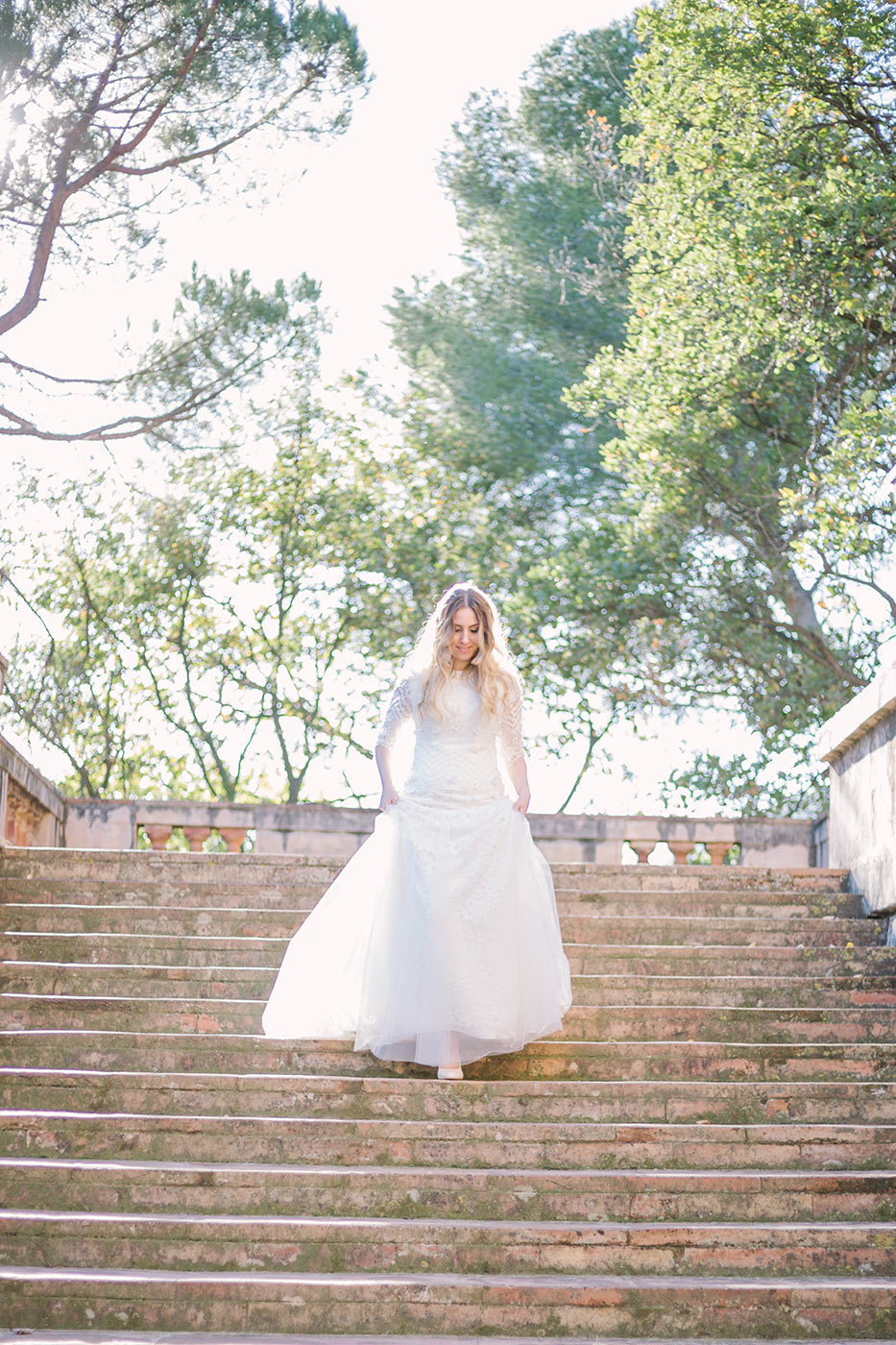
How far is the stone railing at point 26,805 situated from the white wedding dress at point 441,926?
12.3 ft

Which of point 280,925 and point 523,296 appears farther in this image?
point 523,296

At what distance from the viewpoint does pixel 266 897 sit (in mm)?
8078

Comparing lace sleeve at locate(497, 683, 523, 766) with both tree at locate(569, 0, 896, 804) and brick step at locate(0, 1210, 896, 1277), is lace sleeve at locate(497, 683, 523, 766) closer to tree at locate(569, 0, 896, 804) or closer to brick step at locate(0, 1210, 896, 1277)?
brick step at locate(0, 1210, 896, 1277)

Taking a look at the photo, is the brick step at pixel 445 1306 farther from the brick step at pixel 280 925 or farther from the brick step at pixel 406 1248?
the brick step at pixel 280 925

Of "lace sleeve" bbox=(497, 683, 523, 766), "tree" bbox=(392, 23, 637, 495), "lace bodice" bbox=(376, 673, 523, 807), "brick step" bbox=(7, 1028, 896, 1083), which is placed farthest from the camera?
"tree" bbox=(392, 23, 637, 495)

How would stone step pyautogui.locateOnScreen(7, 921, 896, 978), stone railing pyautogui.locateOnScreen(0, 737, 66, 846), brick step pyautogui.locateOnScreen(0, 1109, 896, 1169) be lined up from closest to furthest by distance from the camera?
brick step pyautogui.locateOnScreen(0, 1109, 896, 1169)
stone step pyautogui.locateOnScreen(7, 921, 896, 978)
stone railing pyautogui.locateOnScreen(0, 737, 66, 846)

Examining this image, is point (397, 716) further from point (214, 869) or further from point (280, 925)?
point (214, 869)

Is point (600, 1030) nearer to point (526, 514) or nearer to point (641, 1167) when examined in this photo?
point (641, 1167)

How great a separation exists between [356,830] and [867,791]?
4559 mm

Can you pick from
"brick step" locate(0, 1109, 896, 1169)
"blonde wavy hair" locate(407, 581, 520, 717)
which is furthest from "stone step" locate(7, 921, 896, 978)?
"brick step" locate(0, 1109, 896, 1169)

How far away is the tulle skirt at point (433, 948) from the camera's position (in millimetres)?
5918

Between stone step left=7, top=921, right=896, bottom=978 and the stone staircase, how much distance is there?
0.01 metres

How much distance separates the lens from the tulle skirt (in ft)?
19.4

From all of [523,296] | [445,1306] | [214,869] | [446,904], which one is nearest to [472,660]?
[446,904]
